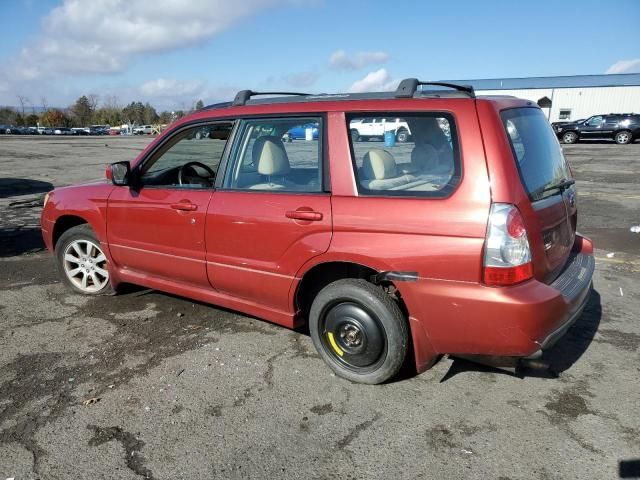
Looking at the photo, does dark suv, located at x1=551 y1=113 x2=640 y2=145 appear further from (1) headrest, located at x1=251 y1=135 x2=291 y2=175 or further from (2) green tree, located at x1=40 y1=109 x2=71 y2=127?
(2) green tree, located at x1=40 y1=109 x2=71 y2=127

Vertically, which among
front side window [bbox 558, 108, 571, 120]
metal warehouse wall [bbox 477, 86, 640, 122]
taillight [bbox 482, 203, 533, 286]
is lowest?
taillight [bbox 482, 203, 533, 286]

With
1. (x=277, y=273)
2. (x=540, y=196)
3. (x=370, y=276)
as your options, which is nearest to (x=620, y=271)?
(x=540, y=196)

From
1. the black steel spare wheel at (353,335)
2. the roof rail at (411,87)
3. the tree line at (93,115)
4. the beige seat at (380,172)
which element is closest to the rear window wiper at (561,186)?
the roof rail at (411,87)

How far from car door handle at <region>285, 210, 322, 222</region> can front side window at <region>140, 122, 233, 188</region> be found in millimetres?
814

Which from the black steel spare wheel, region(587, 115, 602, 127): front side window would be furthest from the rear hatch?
region(587, 115, 602, 127): front side window

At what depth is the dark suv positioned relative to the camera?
27891 mm

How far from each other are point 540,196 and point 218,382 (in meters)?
2.31

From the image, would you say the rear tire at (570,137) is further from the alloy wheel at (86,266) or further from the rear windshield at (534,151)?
the alloy wheel at (86,266)

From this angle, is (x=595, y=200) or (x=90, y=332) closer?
(x=90, y=332)

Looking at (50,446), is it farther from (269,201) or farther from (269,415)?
(269,201)

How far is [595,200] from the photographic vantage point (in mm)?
10148

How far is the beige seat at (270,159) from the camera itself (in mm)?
3560

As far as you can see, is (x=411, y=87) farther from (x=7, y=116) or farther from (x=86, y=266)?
(x=7, y=116)

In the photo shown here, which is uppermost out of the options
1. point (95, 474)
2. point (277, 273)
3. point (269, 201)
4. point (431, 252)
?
point (269, 201)
